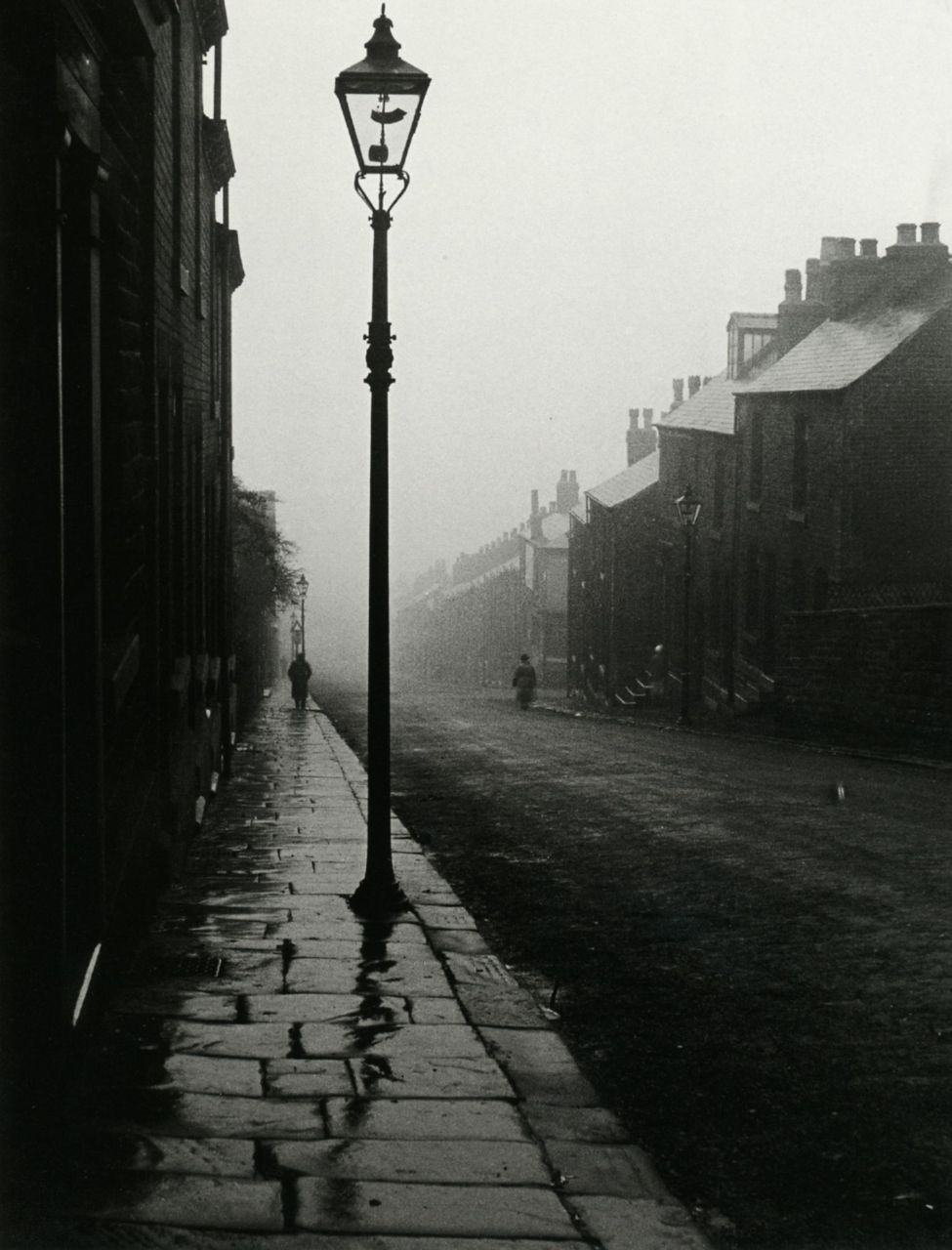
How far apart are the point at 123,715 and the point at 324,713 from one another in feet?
100

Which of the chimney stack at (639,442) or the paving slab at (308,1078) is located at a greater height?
the chimney stack at (639,442)

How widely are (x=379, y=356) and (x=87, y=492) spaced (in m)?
3.91

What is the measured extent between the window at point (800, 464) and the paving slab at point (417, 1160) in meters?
30.2

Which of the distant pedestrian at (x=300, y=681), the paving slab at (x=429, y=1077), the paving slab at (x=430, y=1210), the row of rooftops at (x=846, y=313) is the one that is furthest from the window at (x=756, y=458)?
the paving slab at (x=430, y=1210)

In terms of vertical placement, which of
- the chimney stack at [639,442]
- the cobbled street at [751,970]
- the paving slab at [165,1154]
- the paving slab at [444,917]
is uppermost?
the chimney stack at [639,442]

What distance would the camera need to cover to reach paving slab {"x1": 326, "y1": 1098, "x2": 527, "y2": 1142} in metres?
4.24

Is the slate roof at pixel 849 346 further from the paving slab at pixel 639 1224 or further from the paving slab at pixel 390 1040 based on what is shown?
the paving slab at pixel 639 1224

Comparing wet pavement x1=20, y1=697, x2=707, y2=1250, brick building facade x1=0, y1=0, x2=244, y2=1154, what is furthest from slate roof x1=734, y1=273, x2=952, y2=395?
wet pavement x1=20, y1=697, x2=707, y2=1250

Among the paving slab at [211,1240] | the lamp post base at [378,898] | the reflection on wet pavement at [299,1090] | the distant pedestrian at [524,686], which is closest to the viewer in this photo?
the paving slab at [211,1240]

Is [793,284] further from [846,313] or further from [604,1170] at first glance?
[604,1170]

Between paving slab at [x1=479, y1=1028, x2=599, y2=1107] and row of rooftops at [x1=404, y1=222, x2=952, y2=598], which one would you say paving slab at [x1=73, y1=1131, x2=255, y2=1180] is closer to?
paving slab at [x1=479, y1=1028, x2=599, y2=1107]

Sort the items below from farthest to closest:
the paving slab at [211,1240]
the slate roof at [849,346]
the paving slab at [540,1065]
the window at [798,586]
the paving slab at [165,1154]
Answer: the window at [798,586], the slate roof at [849,346], the paving slab at [540,1065], the paving slab at [165,1154], the paving slab at [211,1240]

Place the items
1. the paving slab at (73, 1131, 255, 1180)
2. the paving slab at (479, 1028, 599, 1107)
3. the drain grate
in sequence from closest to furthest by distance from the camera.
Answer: the paving slab at (73, 1131, 255, 1180) < the paving slab at (479, 1028, 599, 1107) < the drain grate

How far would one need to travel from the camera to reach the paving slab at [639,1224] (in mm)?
3545
